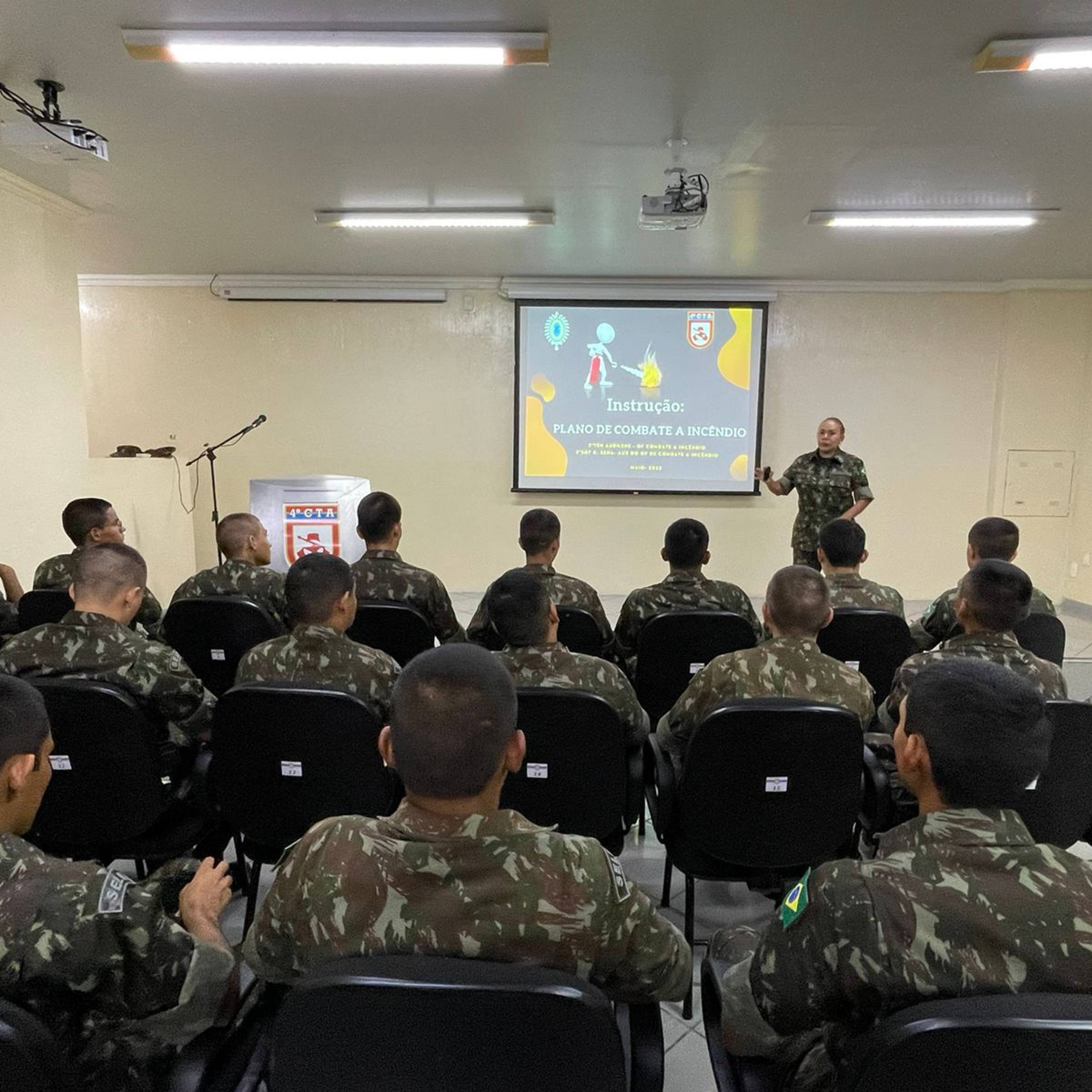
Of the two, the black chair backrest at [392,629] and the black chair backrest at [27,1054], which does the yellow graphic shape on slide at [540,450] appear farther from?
the black chair backrest at [27,1054]

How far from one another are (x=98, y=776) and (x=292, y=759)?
0.51 metres

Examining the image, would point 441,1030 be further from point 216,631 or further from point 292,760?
point 216,631

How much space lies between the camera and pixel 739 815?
1944mm

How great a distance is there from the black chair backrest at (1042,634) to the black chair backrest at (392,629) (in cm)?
241

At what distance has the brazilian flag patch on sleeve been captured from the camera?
1022mm

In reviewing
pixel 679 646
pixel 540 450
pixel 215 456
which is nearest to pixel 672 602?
pixel 679 646

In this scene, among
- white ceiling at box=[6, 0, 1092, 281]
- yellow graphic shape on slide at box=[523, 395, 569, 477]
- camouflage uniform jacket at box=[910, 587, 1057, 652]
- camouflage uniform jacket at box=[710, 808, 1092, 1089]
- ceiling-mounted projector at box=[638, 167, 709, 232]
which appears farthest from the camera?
yellow graphic shape on slide at box=[523, 395, 569, 477]

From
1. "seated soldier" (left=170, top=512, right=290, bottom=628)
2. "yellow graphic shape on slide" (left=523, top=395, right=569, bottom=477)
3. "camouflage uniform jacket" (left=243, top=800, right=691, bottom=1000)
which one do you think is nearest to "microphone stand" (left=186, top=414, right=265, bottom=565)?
"yellow graphic shape on slide" (left=523, top=395, right=569, bottom=477)

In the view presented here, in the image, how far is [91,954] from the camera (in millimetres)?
1004

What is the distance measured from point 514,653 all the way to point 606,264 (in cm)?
485

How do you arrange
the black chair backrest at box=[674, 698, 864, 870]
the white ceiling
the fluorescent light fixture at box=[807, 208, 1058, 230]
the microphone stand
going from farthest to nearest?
1. the microphone stand
2. the fluorescent light fixture at box=[807, 208, 1058, 230]
3. the white ceiling
4. the black chair backrest at box=[674, 698, 864, 870]

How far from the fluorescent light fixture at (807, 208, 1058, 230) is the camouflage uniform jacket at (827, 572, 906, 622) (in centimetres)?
257

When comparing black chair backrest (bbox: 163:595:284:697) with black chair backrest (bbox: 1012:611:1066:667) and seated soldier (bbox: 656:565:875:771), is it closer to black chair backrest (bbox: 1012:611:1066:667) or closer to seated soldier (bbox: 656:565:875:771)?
seated soldier (bbox: 656:565:875:771)

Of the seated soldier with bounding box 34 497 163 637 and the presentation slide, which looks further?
the presentation slide
